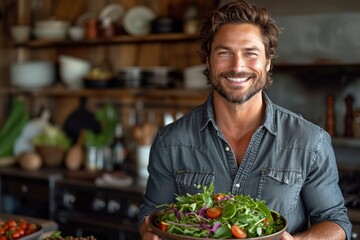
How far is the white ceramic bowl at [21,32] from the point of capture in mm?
4781

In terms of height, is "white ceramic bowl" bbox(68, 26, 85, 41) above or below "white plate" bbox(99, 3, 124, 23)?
below

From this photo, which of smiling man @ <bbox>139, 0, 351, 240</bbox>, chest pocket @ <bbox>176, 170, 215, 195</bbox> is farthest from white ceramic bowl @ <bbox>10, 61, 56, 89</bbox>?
chest pocket @ <bbox>176, 170, 215, 195</bbox>

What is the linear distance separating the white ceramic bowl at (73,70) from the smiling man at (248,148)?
8.17 ft

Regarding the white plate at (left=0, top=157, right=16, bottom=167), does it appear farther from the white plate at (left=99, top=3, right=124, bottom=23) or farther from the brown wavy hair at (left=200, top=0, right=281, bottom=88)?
the brown wavy hair at (left=200, top=0, right=281, bottom=88)

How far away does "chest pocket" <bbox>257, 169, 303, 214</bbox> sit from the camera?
202 cm

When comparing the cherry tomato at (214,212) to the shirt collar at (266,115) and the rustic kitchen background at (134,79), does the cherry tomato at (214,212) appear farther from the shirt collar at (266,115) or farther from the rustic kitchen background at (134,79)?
the rustic kitchen background at (134,79)

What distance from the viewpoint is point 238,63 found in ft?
6.34

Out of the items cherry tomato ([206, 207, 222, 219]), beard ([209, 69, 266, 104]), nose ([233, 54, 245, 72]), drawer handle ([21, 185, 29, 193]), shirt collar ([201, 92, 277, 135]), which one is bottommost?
drawer handle ([21, 185, 29, 193])

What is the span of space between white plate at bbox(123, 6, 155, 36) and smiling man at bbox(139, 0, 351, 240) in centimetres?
217

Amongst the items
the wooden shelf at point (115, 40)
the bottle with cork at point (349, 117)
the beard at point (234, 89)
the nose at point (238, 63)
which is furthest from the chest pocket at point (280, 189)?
the wooden shelf at point (115, 40)

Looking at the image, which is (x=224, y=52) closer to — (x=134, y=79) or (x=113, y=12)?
(x=134, y=79)

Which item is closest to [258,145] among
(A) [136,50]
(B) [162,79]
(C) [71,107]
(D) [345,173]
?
(D) [345,173]

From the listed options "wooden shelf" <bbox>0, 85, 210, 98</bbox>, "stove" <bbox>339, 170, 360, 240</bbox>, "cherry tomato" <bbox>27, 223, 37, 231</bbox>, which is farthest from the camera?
"wooden shelf" <bbox>0, 85, 210, 98</bbox>

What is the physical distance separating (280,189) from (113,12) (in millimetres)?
2844
